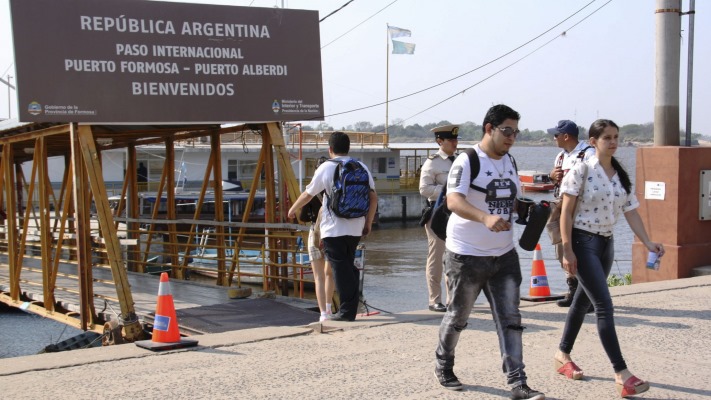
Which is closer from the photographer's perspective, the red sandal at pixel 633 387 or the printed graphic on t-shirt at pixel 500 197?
the printed graphic on t-shirt at pixel 500 197

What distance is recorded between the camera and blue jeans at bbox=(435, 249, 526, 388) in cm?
518

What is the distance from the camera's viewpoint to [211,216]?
41688mm

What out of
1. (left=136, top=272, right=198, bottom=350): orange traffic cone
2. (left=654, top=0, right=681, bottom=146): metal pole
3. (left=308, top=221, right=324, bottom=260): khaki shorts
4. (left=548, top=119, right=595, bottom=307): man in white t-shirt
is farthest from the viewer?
(left=654, top=0, right=681, bottom=146): metal pole

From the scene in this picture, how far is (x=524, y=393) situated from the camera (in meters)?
5.10

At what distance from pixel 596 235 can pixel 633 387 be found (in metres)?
0.99

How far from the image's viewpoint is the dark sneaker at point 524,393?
199 inches

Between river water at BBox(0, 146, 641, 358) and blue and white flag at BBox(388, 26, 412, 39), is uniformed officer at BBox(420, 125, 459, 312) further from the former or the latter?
blue and white flag at BBox(388, 26, 412, 39)

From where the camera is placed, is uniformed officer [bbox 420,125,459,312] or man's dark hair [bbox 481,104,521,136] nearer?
man's dark hair [bbox 481,104,521,136]

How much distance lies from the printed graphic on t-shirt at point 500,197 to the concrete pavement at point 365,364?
120 cm

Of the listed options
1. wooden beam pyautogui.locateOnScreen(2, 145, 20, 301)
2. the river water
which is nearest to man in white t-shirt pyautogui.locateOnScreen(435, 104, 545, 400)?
the river water

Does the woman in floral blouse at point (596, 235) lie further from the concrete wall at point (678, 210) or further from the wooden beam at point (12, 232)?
the wooden beam at point (12, 232)

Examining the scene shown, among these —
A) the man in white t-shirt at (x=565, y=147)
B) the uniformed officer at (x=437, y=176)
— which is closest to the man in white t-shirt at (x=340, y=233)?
the uniformed officer at (x=437, y=176)

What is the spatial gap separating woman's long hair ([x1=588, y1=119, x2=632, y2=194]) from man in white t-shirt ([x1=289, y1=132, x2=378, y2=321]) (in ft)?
7.98

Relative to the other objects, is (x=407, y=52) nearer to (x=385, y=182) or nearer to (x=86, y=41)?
(x=385, y=182)
